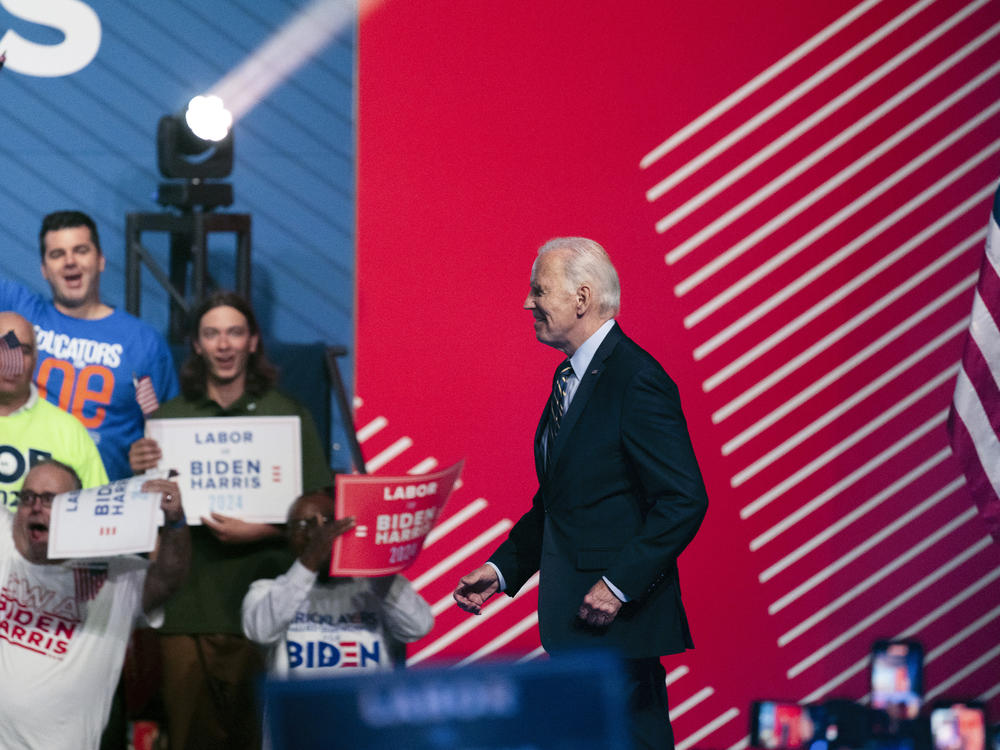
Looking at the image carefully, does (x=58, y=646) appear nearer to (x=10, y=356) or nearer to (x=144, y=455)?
(x=144, y=455)

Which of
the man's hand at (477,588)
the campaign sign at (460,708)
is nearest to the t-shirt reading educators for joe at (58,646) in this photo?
the man's hand at (477,588)

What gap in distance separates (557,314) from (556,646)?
650 millimetres

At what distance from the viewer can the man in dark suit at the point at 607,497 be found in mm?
2412

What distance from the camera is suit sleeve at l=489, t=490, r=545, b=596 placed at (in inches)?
105

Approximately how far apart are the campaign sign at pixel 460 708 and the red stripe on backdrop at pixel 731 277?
3203 millimetres

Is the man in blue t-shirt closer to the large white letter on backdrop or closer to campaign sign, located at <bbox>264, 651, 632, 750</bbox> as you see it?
the large white letter on backdrop

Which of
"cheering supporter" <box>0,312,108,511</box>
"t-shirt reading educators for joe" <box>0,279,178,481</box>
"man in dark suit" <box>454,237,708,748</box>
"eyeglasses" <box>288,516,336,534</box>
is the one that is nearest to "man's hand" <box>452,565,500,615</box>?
"man in dark suit" <box>454,237,708,748</box>

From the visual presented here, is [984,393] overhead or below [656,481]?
overhead

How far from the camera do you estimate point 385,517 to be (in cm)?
311

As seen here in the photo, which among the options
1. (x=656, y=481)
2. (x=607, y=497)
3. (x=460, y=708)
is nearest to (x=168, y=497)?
(x=607, y=497)

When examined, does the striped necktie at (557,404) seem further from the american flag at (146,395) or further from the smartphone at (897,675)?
the smartphone at (897,675)

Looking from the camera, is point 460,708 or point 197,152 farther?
point 197,152

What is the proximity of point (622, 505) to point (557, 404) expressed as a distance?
10.5 inches

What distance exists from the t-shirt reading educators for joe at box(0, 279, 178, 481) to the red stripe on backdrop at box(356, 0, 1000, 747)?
0.96 metres
